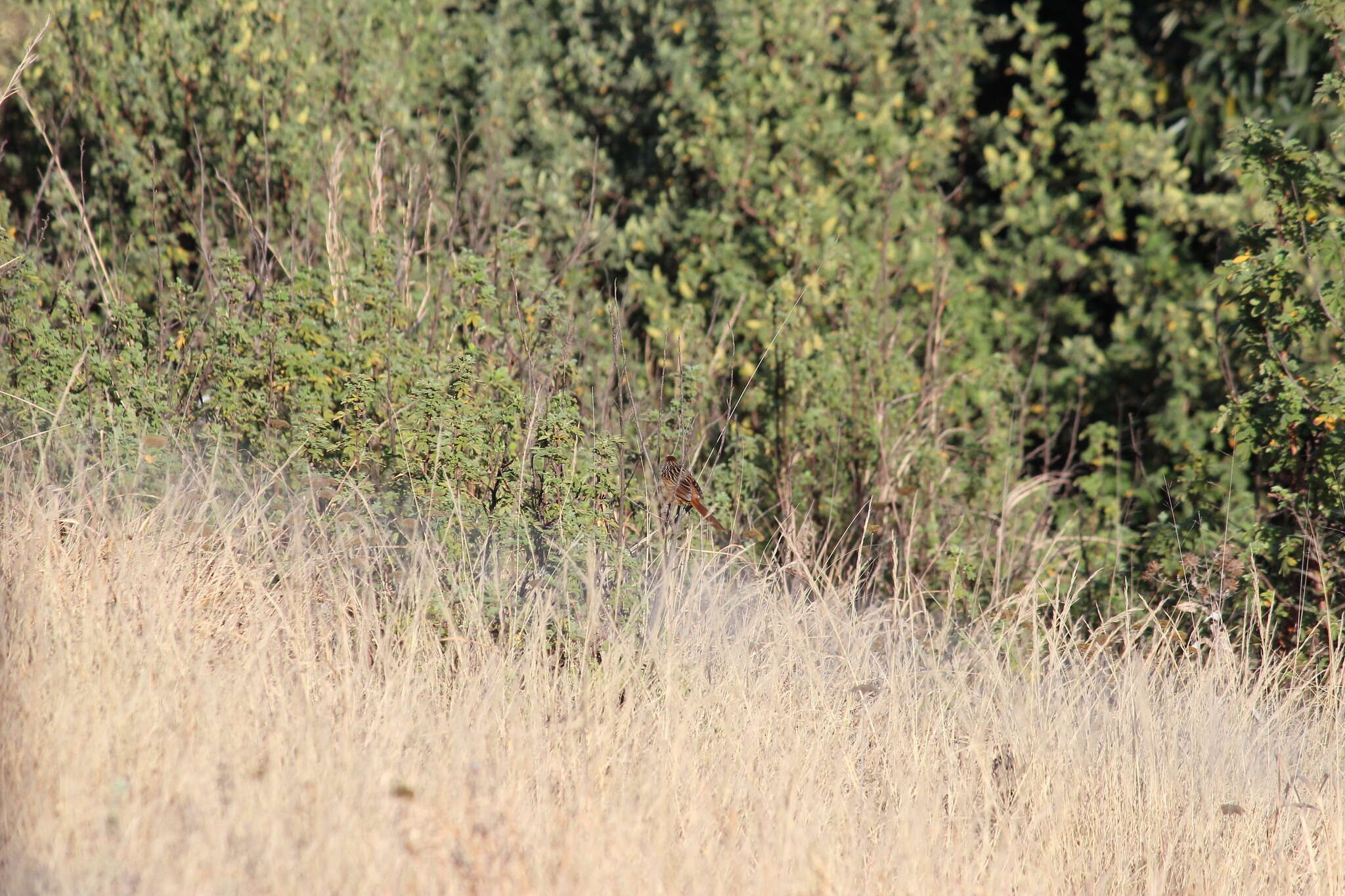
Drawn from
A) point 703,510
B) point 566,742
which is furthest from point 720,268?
point 566,742

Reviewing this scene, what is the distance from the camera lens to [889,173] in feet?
22.8

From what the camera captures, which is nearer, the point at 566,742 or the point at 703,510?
the point at 566,742

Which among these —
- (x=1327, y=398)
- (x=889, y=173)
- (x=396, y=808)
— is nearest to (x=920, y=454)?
(x=1327, y=398)

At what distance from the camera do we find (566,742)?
2.84 meters

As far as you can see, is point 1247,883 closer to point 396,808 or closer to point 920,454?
point 396,808

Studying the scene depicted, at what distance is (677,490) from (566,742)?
105 centimetres

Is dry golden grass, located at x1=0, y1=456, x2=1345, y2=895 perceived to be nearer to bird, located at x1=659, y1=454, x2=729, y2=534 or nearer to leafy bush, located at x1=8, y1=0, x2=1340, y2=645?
bird, located at x1=659, y1=454, x2=729, y2=534

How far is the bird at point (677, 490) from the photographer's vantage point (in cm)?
370

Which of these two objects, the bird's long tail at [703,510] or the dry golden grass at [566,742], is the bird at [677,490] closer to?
the bird's long tail at [703,510]

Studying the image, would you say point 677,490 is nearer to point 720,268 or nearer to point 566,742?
point 566,742

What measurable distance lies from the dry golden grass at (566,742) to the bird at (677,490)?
17 cm

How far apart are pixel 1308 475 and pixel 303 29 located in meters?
4.97

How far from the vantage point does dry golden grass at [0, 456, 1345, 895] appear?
2.34 m

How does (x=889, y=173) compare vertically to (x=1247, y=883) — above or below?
above
